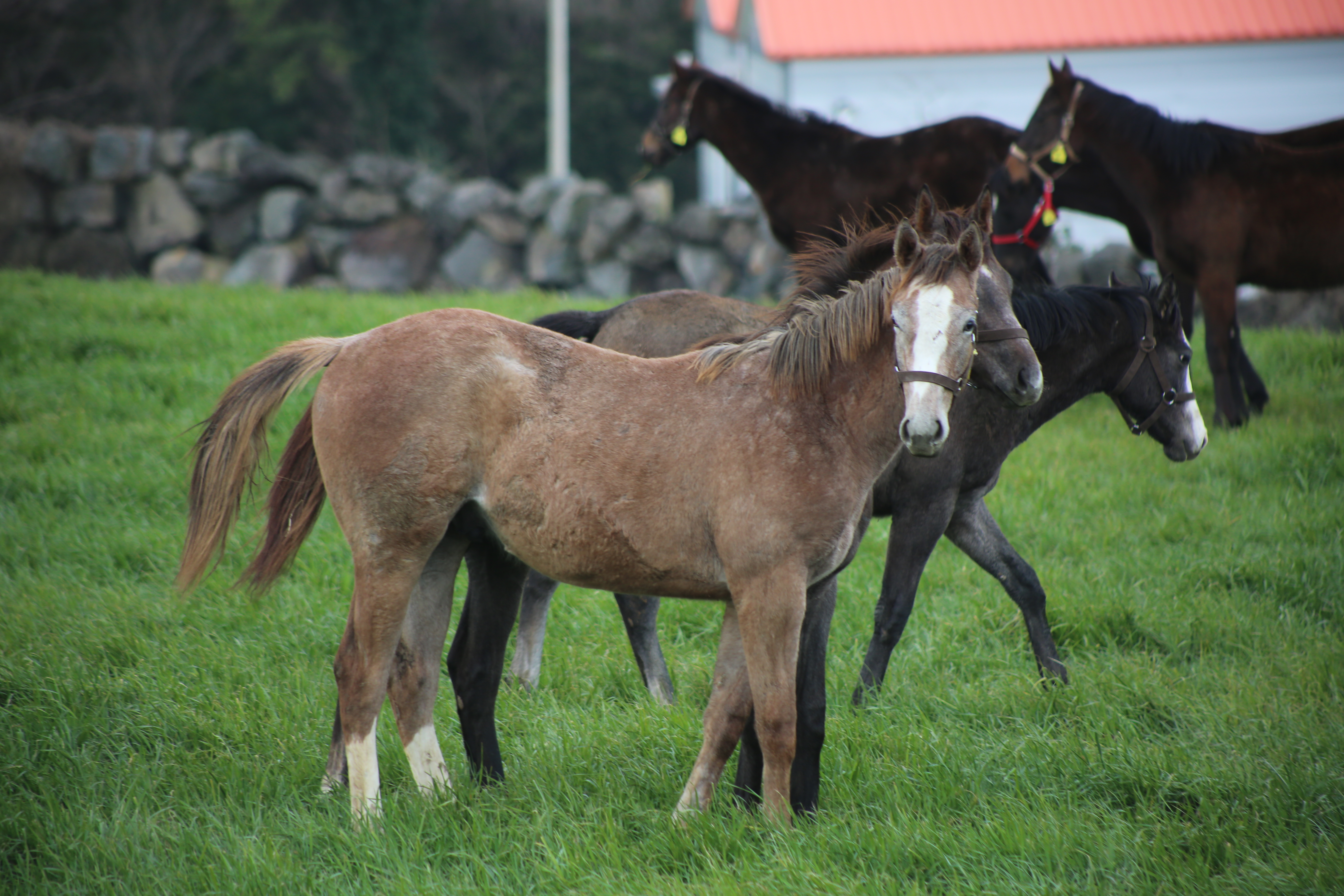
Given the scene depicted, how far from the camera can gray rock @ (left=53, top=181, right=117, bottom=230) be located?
42.3 feet

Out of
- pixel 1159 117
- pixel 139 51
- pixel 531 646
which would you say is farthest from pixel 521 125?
pixel 531 646

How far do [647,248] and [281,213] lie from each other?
4.88m

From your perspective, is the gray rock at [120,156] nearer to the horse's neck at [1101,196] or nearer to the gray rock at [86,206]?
the gray rock at [86,206]

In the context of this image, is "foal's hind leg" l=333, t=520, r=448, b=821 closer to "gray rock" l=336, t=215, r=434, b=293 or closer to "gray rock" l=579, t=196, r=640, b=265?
"gray rock" l=579, t=196, r=640, b=265

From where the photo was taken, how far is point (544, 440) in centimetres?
306

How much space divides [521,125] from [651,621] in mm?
22118

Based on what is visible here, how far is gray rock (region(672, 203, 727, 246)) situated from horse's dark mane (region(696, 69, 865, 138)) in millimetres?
5114

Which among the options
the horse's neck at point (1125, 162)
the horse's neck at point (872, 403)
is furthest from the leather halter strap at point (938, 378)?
the horse's neck at point (1125, 162)

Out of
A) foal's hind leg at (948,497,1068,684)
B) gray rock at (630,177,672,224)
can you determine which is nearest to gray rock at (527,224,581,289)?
gray rock at (630,177,672,224)

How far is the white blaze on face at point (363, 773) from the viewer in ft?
10.3

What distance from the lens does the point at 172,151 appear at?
A: 13094 millimetres

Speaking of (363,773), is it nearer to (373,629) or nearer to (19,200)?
(373,629)

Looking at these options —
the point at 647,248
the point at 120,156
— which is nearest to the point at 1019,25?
the point at 647,248

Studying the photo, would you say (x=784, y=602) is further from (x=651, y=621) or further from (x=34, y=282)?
(x=34, y=282)
